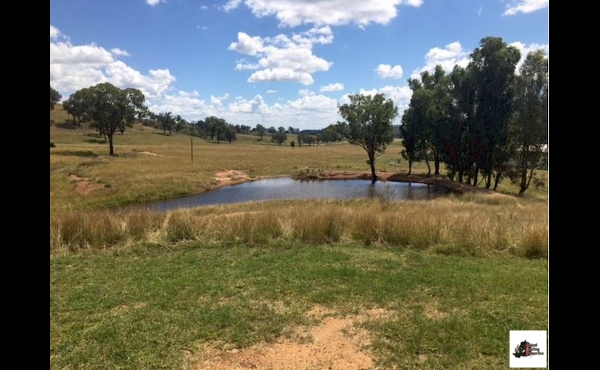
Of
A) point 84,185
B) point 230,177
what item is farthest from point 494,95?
point 84,185

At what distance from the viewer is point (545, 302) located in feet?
17.1

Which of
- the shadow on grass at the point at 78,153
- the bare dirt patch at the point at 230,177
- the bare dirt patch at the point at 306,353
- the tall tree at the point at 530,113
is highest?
the tall tree at the point at 530,113

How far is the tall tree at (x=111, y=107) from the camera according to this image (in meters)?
48.5

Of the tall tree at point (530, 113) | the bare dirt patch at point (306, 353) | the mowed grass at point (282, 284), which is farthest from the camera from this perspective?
the tall tree at point (530, 113)

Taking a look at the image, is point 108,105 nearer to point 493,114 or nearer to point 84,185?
point 84,185

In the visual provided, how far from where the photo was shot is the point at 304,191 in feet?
117

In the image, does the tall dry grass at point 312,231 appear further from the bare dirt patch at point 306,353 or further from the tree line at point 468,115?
the tree line at point 468,115

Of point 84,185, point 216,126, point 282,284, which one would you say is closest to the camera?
point 282,284

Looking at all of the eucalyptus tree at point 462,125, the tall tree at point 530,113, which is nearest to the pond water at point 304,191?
the eucalyptus tree at point 462,125

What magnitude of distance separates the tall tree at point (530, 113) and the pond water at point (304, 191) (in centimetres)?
694

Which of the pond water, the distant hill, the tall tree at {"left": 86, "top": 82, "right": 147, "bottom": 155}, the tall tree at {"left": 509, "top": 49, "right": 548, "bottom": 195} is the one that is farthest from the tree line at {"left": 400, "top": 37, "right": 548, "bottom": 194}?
the distant hill

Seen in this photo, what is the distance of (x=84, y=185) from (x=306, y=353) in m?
30.5

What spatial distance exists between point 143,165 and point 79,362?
4166 centimetres
